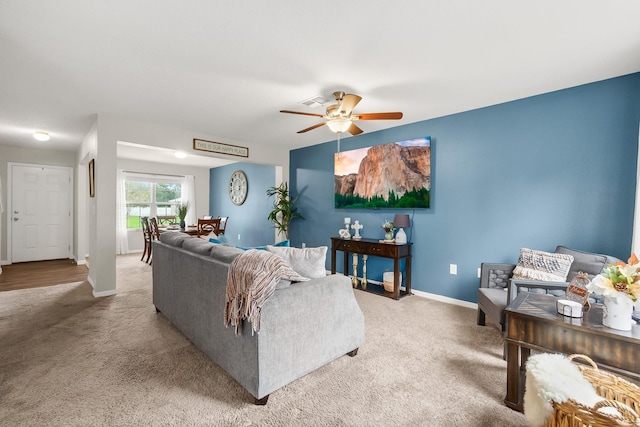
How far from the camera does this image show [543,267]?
2490mm

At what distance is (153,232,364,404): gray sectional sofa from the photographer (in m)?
1.67

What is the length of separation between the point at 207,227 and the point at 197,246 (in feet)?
12.1

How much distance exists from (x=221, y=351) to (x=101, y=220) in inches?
107

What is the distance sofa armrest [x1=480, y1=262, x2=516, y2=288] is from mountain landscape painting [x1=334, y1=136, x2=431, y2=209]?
1.16 meters

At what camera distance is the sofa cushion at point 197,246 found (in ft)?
7.53

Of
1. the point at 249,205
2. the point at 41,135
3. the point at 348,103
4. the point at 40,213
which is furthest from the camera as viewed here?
the point at 249,205

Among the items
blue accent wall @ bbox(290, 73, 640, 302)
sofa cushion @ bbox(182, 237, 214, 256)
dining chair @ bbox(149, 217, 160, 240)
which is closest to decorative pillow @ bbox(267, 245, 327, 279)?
sofa cushion @ bbox(182, 237, 214, 256)

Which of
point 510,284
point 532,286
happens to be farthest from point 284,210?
point 532,286

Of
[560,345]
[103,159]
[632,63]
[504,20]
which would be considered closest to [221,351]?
[560,345]

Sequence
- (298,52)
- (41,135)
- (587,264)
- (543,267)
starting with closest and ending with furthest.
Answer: (298,52), (587,264), (543,267), (41,135)

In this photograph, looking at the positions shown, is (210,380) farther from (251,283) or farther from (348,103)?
(348,103)

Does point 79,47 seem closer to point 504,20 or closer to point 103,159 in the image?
point 103,159

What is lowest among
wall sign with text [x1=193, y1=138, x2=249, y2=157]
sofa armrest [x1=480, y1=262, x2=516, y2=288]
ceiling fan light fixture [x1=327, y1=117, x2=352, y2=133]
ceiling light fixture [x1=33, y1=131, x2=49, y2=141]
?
sofa armrest [x1=480, y1=262, x2=516, y2=288]

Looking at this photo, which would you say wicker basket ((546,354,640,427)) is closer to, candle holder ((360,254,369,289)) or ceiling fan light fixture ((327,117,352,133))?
ceiling fan light fixture ((327,117,352,133))
